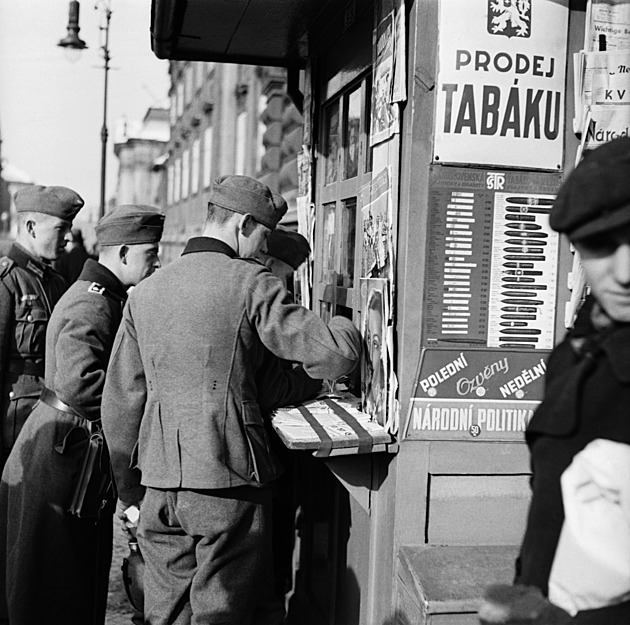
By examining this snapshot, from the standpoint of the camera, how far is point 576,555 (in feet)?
4.68

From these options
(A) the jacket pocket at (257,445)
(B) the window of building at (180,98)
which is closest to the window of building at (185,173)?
(B) the window of building at (180,98)

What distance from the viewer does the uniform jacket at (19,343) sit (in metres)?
4.16

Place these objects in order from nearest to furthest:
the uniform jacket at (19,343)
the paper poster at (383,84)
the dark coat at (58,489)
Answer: the paper poster at (383,84), the dark coat at (58,489), the uniform jacket at (19,343)

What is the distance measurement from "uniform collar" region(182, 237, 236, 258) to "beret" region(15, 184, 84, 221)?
4.92 ft

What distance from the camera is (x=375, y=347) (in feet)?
9.20

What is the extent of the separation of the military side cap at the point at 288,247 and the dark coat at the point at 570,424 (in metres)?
2.54

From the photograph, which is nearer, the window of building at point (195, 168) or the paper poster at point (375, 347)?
the paper poster at point (375, 347)

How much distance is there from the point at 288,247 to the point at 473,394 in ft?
5.44

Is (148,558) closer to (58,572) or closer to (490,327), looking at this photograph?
(58,572)

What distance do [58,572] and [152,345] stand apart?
1.35 meters

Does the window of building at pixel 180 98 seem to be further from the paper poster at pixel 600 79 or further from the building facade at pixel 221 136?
the paper poster at pixel 600 79

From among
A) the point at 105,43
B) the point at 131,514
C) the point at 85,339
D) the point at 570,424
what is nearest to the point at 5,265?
the point at 85,339

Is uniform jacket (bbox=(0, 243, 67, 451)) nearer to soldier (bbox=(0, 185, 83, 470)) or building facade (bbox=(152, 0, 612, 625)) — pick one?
soldier (bbox=(0, 185, 83, 470))

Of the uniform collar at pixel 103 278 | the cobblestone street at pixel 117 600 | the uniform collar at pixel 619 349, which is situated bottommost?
the cobblestone street at pixel 117 600
